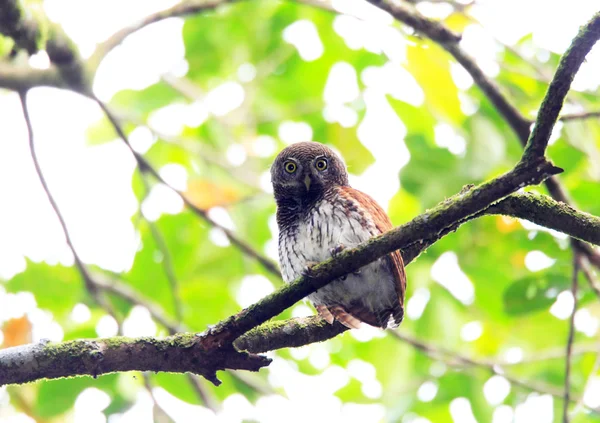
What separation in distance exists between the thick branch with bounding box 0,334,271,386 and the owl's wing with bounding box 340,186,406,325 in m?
1.24

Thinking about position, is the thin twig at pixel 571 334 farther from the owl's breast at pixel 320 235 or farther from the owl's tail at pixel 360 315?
the owl's breast at pixel 320 235

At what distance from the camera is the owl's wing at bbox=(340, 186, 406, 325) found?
3933mm

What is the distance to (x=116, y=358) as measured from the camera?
2.95 meters

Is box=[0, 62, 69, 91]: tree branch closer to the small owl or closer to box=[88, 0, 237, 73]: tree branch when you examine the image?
box=[88, 0, 237, 73]: tree branch

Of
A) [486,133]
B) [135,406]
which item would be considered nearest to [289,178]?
→ [486,133]

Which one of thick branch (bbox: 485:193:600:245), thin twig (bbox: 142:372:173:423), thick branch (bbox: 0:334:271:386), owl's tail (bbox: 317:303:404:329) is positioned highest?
thick branch (bbox: 485:193:600:245)

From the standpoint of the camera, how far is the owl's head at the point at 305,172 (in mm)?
4840

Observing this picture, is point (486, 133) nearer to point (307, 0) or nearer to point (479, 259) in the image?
point (479, 259)

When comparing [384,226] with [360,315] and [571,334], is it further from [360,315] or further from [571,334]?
[571,334]

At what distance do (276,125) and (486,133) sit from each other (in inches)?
134

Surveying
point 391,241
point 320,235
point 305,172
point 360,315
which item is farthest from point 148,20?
point 391,241

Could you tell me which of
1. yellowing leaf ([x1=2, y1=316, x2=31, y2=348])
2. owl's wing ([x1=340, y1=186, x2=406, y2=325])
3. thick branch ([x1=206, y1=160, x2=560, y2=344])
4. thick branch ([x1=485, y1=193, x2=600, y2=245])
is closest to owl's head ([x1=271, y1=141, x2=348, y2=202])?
owl's wing ([x1=340, y1=186, x2=406, y2=325])

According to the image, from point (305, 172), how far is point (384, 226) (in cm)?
94

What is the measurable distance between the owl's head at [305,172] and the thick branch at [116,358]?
6.53 feet
